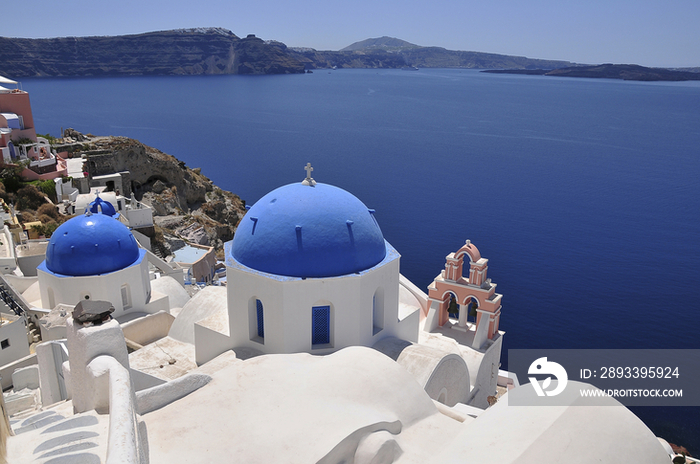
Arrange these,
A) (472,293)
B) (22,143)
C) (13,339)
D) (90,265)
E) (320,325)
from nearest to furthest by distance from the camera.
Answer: (320,325), (13,339), (90,265), (472,293), (22,143)

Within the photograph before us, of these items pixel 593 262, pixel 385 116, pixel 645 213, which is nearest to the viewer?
pixel 593 262

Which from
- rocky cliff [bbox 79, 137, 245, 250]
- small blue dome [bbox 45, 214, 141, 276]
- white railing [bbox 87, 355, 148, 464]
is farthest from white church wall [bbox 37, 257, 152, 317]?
rocky cliff [bbox 79, 137, 245, 250]

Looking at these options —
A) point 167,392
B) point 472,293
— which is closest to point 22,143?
point 472,293

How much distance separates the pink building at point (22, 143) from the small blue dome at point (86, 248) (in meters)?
20.7

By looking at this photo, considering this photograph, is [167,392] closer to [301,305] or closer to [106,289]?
[301,305]

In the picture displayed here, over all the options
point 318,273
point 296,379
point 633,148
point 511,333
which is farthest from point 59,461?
point 633,148

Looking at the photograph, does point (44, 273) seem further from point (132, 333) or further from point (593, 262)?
point (593, 262)

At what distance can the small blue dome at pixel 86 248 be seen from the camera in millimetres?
15367

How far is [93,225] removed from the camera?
619 inches

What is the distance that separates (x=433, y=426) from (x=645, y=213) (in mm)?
44109

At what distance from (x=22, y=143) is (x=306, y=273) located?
107 ft

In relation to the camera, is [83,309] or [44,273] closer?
[83,309]

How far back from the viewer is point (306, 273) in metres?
11.7

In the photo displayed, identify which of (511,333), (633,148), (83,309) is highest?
(83,309)
